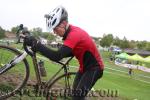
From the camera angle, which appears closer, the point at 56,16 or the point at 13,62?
the point at 56,16

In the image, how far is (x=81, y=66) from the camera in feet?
18.6

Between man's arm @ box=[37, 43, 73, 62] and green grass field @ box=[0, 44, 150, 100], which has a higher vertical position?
man's arm @ box=[37, 43, 73, 62]

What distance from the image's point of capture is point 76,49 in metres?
5.35

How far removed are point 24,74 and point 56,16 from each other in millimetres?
1452

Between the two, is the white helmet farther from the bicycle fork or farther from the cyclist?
the bicycle fork

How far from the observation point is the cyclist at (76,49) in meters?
5.17

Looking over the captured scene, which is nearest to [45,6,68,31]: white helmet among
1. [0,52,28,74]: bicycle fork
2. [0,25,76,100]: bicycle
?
[0,25,76,100]: bicycle

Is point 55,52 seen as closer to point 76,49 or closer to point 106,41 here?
point 76,49

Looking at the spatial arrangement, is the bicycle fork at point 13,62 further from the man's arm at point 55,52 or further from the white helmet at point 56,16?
the white helmet at point 56,16

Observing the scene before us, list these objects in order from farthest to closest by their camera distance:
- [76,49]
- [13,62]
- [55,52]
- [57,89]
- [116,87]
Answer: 1. [116,87]
2. [57,89]
3. [13,62]
4. [76,49]
5. [55,52]

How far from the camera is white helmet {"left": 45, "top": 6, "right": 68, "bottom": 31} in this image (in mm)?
5277

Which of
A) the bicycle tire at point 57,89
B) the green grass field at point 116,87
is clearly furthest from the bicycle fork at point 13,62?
the bicycle tire at point 57,89

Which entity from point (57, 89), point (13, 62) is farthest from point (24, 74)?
point (57, 89)

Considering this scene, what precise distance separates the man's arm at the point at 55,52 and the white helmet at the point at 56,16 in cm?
35
